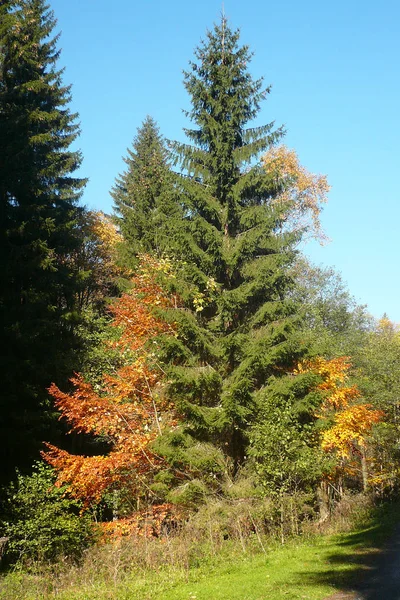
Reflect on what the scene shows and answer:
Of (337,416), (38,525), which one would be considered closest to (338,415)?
(337,416)

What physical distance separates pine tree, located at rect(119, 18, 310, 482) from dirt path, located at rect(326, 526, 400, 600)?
14.4 feet

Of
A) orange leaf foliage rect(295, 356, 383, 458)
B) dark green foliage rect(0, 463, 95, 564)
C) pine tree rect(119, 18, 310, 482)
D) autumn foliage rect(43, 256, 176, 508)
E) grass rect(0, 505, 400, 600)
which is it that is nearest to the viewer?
grass rect(0, 505, 400, 600)

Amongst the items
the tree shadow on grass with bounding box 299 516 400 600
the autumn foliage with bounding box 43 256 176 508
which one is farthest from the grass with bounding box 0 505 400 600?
the autumn foliage with bounding box 43 256 176 508

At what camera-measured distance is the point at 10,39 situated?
2011 cm

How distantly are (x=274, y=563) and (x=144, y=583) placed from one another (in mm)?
2721

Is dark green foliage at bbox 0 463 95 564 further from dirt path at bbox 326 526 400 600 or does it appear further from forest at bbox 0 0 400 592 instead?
dirt path at bbox 326 526 400 600

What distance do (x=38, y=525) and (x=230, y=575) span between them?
18.1 feet

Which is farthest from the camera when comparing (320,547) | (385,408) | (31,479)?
(385,408)

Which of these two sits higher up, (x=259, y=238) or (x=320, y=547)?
(x=259, y=238)

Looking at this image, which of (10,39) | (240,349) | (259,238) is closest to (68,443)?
(240,349)

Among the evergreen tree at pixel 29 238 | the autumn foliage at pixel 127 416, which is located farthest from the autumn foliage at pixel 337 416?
the evergreen tree at pixel 29 238

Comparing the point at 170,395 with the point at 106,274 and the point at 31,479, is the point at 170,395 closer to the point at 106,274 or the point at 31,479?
the point at 31,479

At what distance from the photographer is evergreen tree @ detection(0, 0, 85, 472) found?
52.5 feet

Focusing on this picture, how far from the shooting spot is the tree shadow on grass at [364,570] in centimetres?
787
